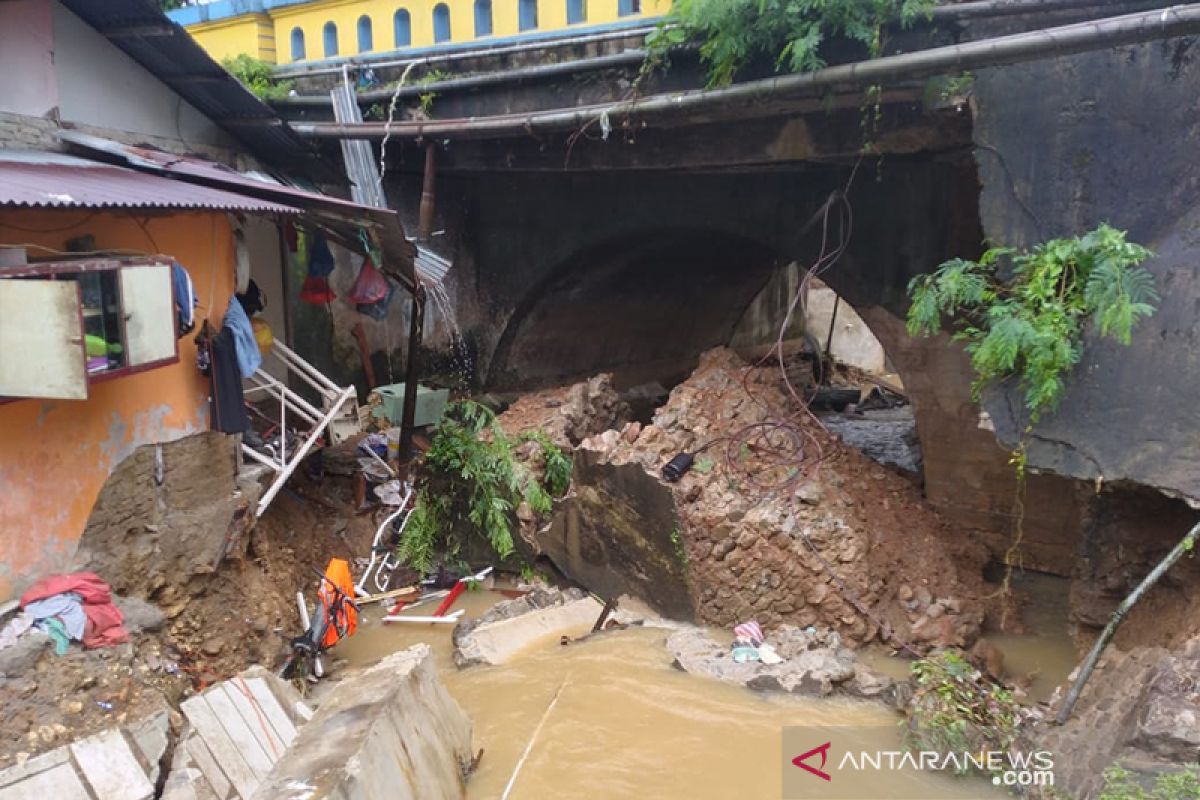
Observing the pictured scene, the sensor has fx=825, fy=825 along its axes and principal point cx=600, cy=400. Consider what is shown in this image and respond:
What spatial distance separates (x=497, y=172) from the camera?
989 cm

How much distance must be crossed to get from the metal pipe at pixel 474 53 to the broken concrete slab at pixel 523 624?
529 centimetres

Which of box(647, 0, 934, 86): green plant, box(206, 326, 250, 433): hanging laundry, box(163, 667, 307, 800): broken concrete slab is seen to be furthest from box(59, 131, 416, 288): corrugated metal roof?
box(163, 667, 307, 800): broken concrete slab

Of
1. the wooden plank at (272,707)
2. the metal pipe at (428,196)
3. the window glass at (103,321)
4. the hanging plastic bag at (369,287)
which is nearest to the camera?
the wooden plank at (272,707)

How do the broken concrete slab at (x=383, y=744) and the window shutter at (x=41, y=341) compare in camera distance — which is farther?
the window shutter at (x=41, y=341)

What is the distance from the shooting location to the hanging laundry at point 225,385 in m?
6.48

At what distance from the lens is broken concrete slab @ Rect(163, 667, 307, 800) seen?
Answer: 452 cm

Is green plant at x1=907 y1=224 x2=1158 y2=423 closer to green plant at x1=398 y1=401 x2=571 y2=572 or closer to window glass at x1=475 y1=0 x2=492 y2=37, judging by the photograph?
green plant at x1=398 y1=401 x2=571 y2=572

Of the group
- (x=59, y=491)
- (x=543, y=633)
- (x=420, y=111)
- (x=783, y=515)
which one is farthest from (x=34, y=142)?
(x=783, y=515)

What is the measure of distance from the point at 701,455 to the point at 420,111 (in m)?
5.03

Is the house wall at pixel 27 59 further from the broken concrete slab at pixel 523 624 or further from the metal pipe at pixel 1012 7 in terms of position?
the metal pipe at pixel 1012 7

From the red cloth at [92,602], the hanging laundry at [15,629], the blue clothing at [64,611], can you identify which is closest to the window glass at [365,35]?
the red cloth at [92,602]

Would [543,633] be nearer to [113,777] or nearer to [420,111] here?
[113,777]

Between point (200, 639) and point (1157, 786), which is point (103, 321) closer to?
point (200, 639)

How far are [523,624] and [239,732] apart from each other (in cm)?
276
